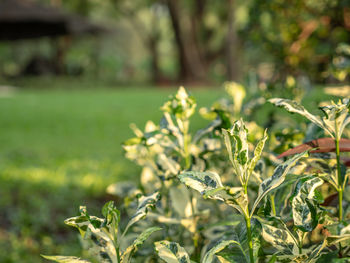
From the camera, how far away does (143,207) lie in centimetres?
72

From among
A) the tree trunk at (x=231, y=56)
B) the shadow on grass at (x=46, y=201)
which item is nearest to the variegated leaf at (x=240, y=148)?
the shadow on grass at (x=46, y=201)

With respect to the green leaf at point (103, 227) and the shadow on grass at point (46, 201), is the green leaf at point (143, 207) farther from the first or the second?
the shadow on grass at point (46, 201)

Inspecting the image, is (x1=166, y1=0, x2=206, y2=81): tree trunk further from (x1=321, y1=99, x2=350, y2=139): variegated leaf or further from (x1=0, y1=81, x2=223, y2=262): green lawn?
(x1=321, y1=99, x2=350, y2=139): variegated leaf

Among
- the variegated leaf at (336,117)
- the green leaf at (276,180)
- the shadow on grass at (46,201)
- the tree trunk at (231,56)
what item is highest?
the tree trunk at (231,56)

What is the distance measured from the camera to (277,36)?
2.14m

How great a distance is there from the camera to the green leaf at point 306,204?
2.03ft

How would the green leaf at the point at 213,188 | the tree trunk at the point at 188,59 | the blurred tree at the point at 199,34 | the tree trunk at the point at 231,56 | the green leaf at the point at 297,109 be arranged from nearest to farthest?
the green leaf at the point at 213,188, the green leaf at the point at 297,109, the tree trunk at the point at 231,56, the blurred tree at the point at 199,34, the tree trunk at the point at 188,59

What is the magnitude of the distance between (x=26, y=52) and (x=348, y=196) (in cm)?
3229

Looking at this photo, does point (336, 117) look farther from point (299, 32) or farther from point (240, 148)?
point (299, 32)

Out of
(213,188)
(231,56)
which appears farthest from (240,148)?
(231,56)

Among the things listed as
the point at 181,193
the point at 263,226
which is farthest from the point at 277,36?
the point at 263,226

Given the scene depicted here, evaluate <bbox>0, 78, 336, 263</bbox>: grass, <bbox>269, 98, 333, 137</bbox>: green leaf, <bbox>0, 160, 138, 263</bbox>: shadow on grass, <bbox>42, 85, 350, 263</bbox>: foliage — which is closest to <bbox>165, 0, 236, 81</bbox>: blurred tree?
<bbox>0, 78, 336, 263</bbox>: grass

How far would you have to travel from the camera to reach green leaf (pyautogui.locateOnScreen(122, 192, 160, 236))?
688 mm

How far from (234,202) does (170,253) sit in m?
0.13
